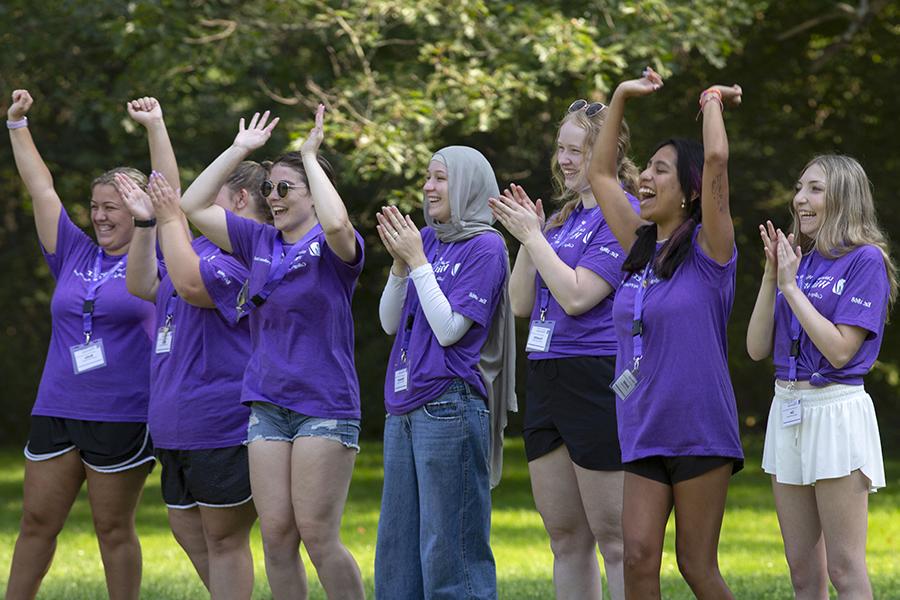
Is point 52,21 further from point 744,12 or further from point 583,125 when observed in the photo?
point 583,125

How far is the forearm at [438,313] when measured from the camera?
5.09 metres

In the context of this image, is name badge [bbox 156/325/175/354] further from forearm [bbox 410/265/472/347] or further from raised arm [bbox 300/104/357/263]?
forearm [bbox 410/265/472/347]

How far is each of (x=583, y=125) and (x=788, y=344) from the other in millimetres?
1162

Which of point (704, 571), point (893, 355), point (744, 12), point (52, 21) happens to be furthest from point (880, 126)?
point (704, 571)

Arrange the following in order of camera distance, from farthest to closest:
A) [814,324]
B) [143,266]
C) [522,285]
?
[143,266] < [522,285] < [814,324]

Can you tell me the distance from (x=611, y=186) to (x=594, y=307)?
60 centimetres

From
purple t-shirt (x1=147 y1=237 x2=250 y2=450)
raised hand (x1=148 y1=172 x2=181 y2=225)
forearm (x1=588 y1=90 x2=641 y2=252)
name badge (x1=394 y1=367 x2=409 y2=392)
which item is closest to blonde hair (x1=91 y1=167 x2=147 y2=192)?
raised hand (x1=148 y1=172 x2=181 y2=225)

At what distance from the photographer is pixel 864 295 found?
5.04 m

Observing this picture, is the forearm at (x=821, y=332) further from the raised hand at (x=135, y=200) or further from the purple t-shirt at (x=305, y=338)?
the raised hand at (x=135, y=200)

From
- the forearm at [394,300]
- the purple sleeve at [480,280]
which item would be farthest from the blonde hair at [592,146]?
the forearm at [394,300]

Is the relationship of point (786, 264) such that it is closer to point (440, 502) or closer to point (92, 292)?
point (440, 502)

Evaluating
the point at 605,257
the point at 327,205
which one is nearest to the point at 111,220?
the point at 327,205

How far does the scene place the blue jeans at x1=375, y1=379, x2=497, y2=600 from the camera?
5121 mm

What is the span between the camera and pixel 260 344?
5445 millimetres
